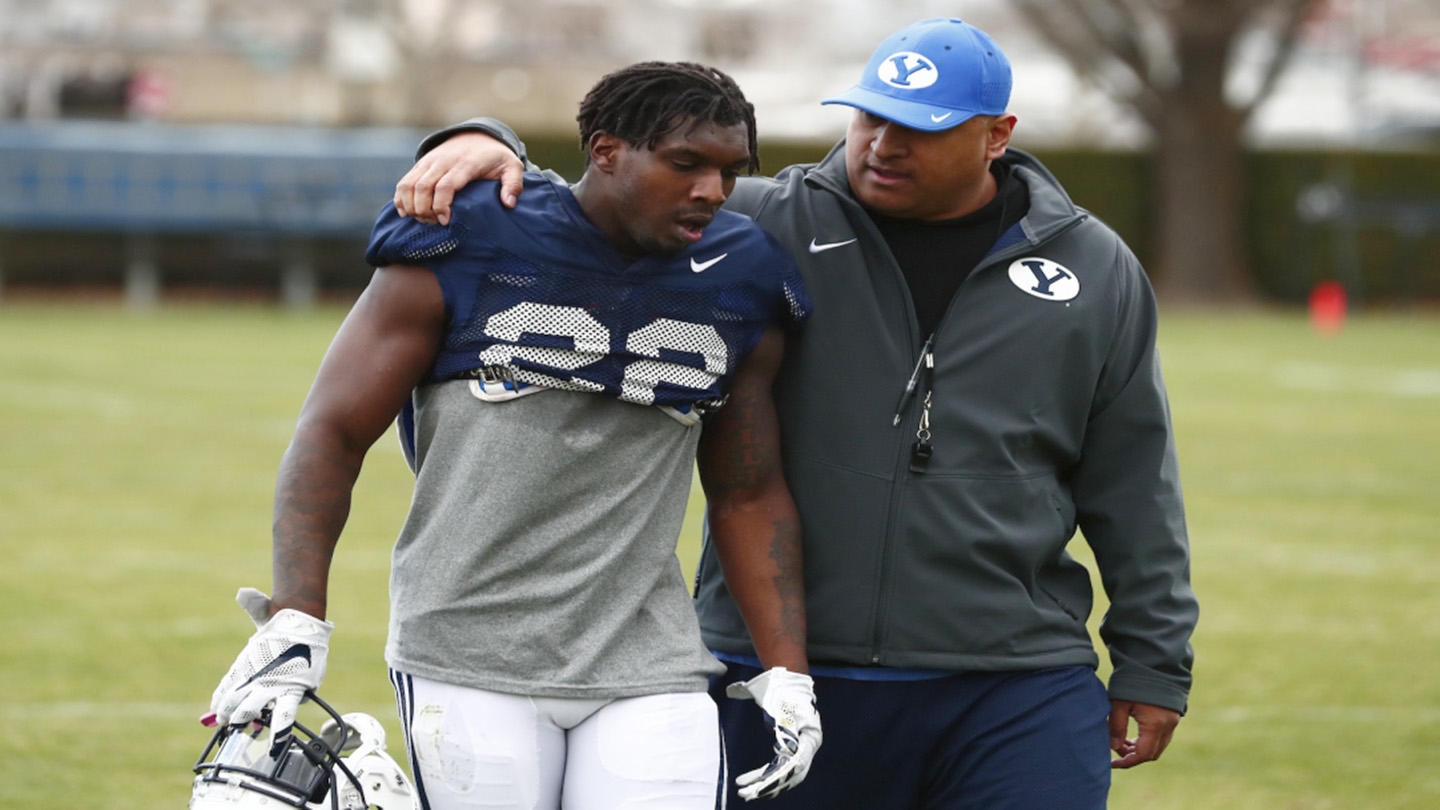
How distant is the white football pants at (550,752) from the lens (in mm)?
3051

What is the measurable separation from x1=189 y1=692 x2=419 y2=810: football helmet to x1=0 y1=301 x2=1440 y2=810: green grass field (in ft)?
8.75

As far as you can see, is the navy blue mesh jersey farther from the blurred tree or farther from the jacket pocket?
the blurred tree

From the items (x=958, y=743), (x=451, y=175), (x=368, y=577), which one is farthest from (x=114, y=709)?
(x=451, y=175)

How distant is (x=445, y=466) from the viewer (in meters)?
3.14

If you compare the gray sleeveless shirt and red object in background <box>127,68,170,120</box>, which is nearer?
the gray sleeveless shirt

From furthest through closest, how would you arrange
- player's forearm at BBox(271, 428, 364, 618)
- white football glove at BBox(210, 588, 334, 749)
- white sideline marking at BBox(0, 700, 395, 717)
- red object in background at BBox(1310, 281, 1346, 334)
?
red object in background at BBox(1310, 281, 1346, 334)
white sideline marking at BBox(0, 700, 395, 717)
player's forearm at BBox(271, 428, 364, 618)
white football glove at BBox(210, 588, 334, 749)

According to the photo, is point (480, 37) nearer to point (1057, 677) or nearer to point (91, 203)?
point (91, 203)

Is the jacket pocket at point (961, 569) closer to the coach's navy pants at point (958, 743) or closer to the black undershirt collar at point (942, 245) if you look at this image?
the coach's navy pants at point (958, 743)

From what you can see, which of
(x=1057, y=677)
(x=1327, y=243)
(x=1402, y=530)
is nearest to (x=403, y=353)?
(x=1057, y=677)

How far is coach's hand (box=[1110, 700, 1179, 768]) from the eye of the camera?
3.73 metres

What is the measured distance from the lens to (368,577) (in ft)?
28.6

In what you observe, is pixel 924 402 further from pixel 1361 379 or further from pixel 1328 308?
pixel 1328 308

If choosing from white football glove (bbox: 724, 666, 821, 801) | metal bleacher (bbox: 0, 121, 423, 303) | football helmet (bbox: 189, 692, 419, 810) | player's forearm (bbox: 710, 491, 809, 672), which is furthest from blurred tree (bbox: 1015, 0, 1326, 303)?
football helmet (bbox: 189, 692, 419, 810)

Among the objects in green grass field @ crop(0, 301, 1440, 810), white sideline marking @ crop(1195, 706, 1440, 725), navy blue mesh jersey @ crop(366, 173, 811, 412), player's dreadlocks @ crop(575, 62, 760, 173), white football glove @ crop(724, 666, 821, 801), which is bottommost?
green grass field @ crop(0, 301, 1440, 810)
